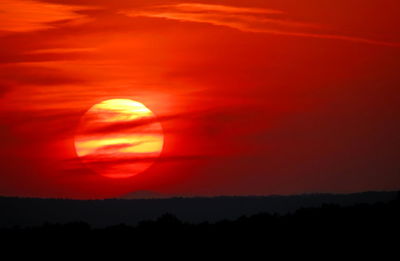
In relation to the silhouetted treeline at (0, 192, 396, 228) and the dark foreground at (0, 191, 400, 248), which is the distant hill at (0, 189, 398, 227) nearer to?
the silhouetted treeline at (0, 192, 396, 228)

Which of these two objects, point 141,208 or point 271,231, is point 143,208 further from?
point 271,231

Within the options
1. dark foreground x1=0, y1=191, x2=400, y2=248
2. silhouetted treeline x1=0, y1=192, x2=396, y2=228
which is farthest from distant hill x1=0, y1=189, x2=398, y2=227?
dark foreground x1=0, y1=191, x2=400, y2=248

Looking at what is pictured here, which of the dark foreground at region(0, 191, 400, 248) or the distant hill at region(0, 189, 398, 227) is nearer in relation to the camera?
the dark foreground at region(0, 191, 400, 248)

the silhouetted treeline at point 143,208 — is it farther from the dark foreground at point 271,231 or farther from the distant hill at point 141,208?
the dark foreground at point 271,231

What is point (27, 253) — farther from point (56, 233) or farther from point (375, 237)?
point (375, 237)

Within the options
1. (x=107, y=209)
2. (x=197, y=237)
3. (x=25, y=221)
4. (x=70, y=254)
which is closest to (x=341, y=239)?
(x=197, y=237)

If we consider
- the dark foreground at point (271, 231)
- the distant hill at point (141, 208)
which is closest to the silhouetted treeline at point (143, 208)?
the distant hill at point (141, 208)
